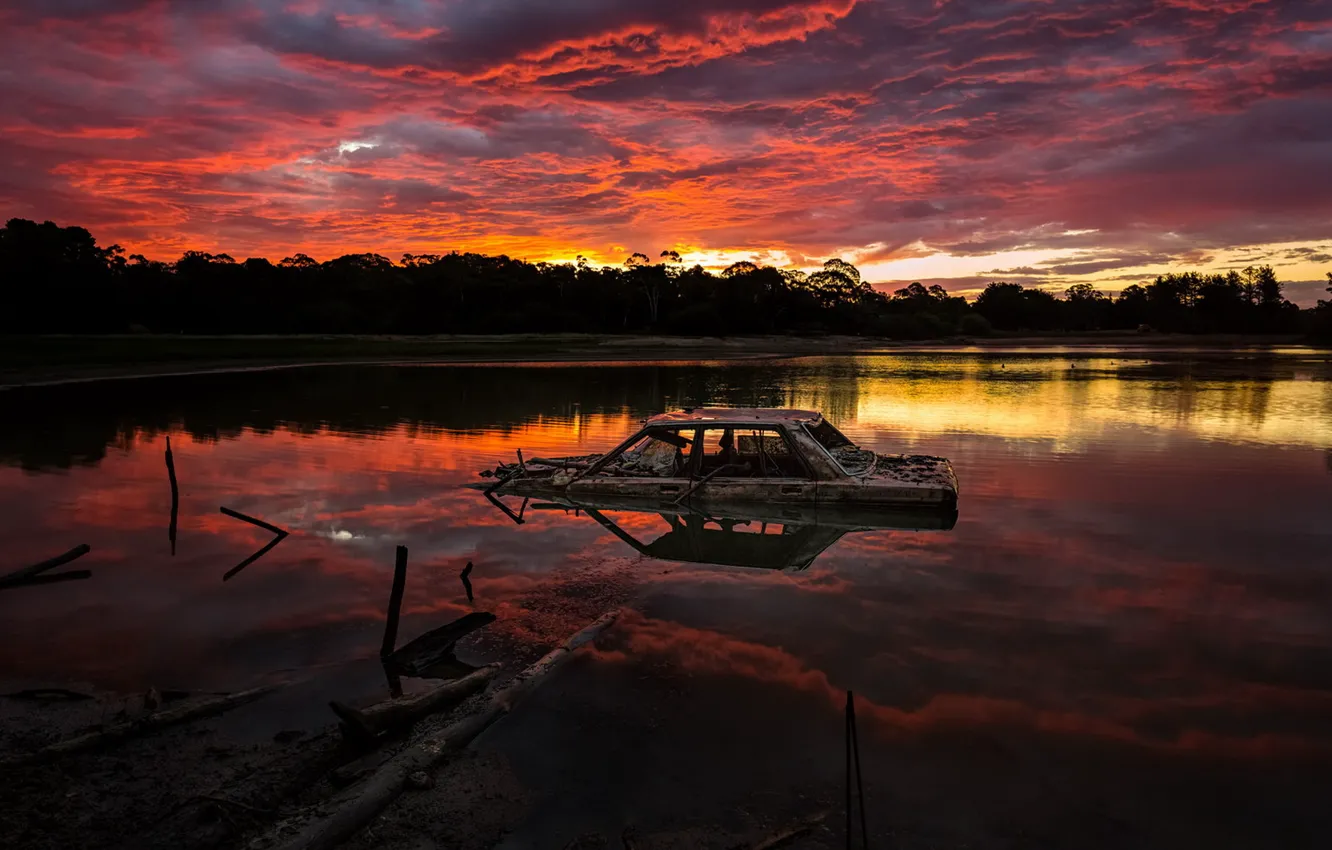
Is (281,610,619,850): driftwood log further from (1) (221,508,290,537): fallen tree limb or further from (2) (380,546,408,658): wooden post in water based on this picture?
(1) (221,508,290,537): fallen tree limb

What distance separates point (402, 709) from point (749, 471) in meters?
7.43

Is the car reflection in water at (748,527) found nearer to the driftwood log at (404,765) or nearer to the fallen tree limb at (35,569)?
the driftwood log at (404,765)

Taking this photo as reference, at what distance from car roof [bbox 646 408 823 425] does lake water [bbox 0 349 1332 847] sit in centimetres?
160

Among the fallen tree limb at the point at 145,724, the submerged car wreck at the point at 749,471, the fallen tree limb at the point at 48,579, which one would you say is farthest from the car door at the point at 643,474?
the fallen tree limb at the point at 145,724

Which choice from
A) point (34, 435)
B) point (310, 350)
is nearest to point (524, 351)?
point (310, 350)

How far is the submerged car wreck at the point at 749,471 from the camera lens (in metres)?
11.7

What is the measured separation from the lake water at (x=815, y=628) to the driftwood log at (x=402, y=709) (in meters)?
0.55

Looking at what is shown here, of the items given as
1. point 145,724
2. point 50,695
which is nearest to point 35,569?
point 50,695

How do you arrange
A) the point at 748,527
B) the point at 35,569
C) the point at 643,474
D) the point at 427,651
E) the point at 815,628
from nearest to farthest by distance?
the point at 427,651
the point at 815,628
the point at 35,569
the point at 748,527
the point at 643,474

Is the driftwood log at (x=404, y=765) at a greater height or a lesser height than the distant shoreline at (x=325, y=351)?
lesser

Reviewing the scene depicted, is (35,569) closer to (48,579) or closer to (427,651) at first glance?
(48,579)

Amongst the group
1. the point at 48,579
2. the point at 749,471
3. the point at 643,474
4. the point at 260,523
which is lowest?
the point at 48,579

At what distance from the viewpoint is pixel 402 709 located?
5.75 m

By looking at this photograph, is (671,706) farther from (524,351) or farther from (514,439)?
(524,351)
